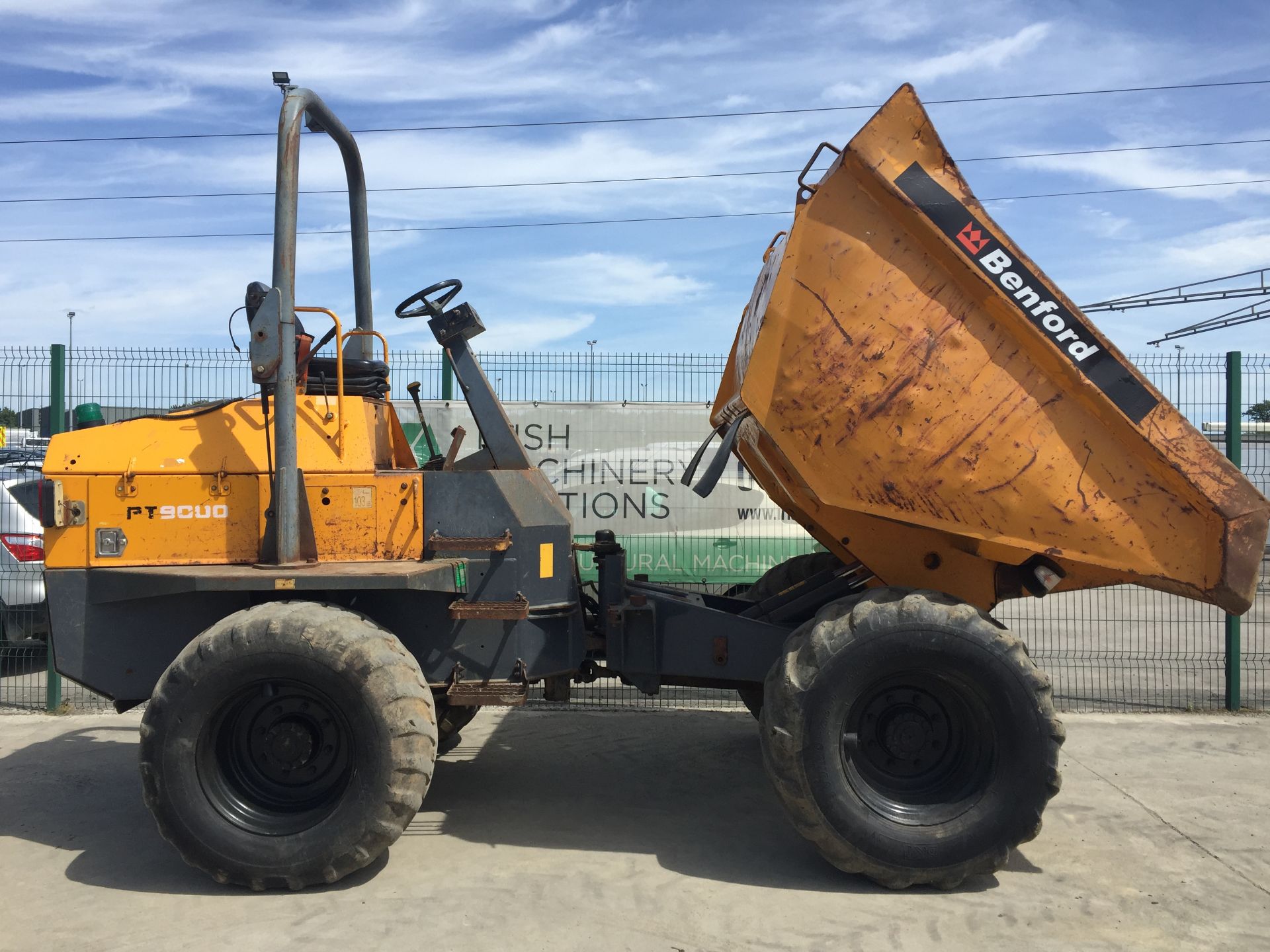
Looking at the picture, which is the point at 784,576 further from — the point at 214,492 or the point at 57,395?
the point at 57,395

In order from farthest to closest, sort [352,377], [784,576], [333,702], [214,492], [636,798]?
[784,576]
[636,798]
[352,377]
[214,492]
[333,702]

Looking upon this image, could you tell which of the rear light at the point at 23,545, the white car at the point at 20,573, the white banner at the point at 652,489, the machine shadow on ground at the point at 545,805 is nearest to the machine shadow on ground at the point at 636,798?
the machine shadow on ground at the point at 545,805

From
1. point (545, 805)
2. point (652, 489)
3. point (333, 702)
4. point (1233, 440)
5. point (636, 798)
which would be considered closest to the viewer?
point (333, 702)

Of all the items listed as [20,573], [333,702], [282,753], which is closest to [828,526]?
[333,702]

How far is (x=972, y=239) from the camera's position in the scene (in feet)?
16.0

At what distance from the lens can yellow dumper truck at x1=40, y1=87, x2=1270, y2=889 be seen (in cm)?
467

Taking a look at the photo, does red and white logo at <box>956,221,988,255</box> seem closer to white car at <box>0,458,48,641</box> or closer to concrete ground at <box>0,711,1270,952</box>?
concrete ground at <box>0,711,1270,952</box>

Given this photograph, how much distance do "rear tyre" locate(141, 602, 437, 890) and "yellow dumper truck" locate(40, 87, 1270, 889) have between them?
0.04 feet

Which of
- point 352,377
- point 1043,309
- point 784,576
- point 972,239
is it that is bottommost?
point 784,576

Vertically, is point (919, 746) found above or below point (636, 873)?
above

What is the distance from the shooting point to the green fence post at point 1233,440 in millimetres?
8234

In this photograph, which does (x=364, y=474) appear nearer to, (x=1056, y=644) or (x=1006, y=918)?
(x=1006, y=918)

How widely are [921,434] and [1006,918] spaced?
218 centimetres

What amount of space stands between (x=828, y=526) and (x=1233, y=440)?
4.82 m
